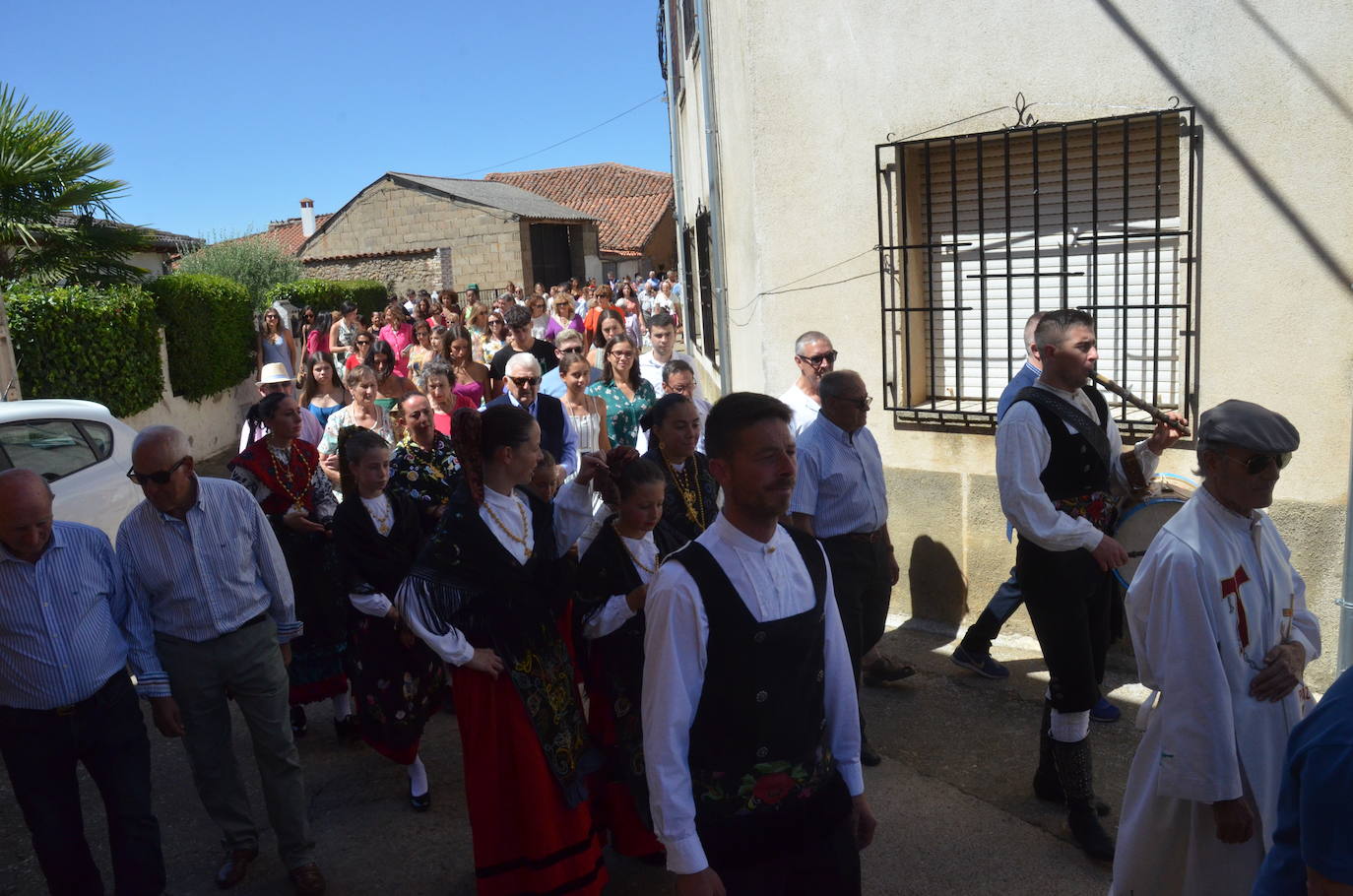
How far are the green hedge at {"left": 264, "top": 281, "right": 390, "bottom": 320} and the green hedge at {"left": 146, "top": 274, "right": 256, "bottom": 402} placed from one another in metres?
4.38

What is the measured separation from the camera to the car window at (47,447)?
6.61 m

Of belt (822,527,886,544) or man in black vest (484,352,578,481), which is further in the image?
man in black vest (484,352,578,481)

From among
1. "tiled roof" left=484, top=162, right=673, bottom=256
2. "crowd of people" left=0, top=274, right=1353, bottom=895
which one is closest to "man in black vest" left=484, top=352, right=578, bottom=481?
"crowd of people" left=0, top=274, right=1353, bottom=895

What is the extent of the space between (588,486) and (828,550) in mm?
1331

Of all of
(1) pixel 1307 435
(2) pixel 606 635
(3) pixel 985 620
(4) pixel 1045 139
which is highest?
(4) pixel 1045 139

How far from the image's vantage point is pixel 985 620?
5.94 m

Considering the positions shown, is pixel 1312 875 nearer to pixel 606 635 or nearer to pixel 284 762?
pixel 606 635

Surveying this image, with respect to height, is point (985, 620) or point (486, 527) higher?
point (486, 527)

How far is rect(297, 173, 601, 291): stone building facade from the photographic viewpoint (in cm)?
3531

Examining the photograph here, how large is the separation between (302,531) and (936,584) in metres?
3.68

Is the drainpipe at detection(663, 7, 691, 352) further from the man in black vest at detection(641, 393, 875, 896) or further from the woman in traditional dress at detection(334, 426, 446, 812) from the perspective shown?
the man in black vest at detection(641, 393, 875, 896)

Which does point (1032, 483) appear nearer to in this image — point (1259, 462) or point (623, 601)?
point (1259, 462)

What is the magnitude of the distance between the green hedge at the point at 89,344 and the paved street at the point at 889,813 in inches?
271

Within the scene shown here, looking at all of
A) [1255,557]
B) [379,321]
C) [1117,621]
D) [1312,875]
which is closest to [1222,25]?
[1117,621]
